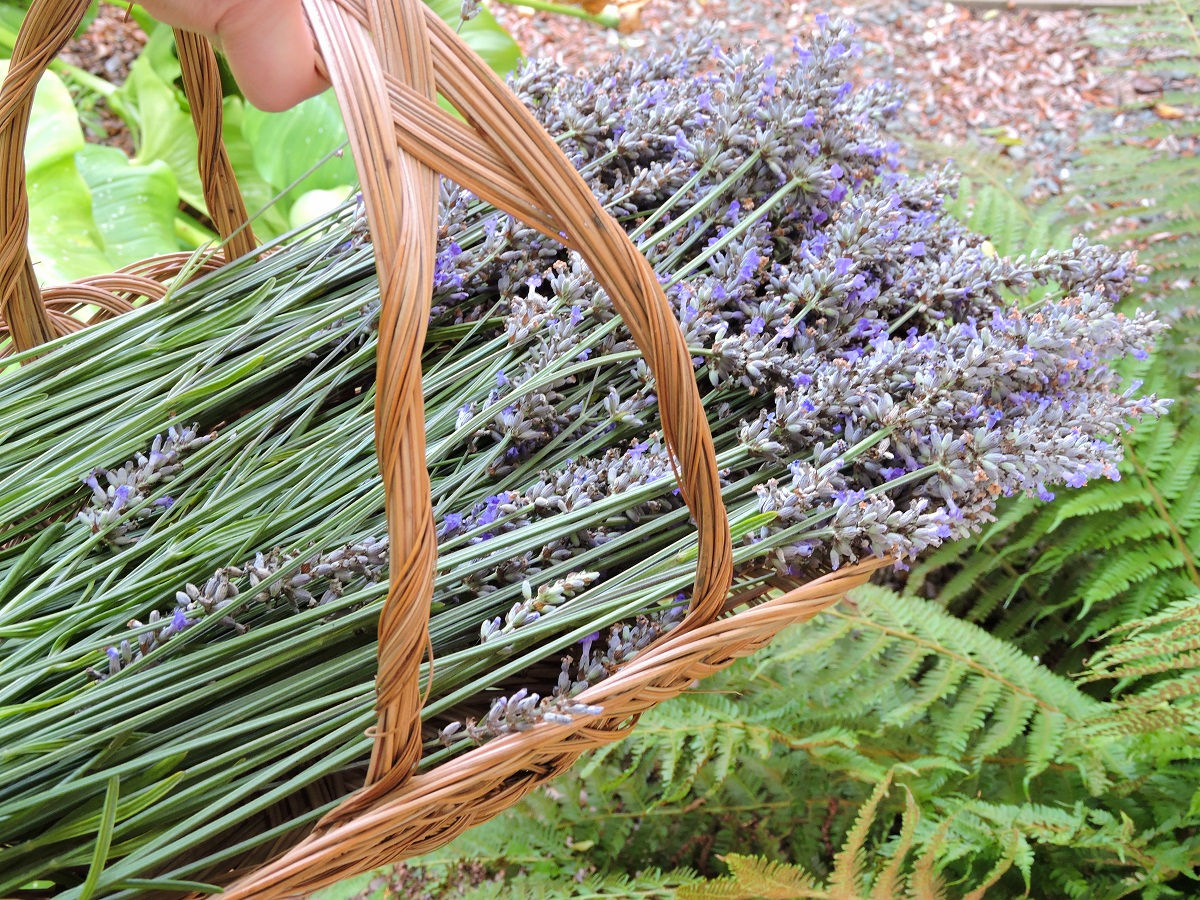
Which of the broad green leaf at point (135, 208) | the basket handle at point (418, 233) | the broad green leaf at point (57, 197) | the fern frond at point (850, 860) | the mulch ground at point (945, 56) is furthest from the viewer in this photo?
the mulch ground at point (945, 56)

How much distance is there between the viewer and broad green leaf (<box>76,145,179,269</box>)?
1.29m

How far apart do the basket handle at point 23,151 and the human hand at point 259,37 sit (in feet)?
0.67

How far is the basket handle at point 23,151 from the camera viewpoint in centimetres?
59

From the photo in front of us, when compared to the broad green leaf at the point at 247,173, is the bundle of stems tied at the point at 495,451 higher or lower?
lower

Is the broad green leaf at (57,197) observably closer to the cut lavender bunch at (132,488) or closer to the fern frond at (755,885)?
the cut lavender bunch at (132,488)

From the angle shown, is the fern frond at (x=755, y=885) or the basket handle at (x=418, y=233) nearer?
the basket handle at (x=418, y=233)

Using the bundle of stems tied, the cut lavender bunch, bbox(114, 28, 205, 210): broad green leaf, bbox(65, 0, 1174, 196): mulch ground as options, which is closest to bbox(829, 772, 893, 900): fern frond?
the bundle of stems tied

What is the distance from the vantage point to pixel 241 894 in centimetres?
45

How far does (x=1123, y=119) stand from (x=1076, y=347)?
175 centimetres

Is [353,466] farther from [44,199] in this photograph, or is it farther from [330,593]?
[44,199]

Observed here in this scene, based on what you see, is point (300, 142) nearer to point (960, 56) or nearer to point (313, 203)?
point (313, 203)

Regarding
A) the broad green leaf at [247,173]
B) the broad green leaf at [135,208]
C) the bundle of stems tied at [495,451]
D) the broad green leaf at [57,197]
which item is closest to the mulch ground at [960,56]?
the broad green leaf at [247,173]

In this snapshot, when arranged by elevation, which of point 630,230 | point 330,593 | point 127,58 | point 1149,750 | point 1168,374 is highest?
point 127,58

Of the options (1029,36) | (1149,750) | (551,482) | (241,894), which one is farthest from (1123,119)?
(241,894)
